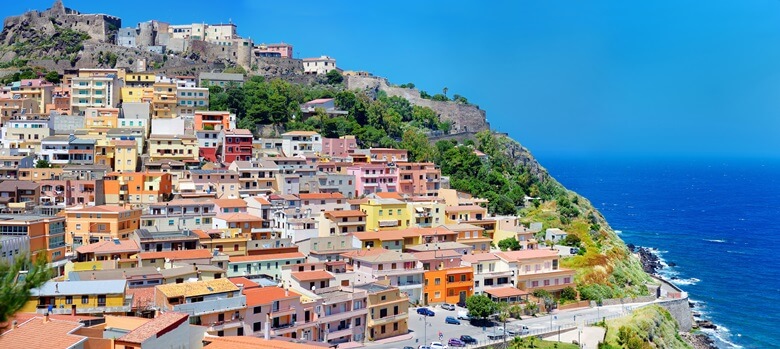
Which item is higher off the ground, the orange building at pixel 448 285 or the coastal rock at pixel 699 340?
the orange building at pixel 448 285

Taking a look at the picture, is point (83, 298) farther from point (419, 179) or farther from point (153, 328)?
point (419, 179)

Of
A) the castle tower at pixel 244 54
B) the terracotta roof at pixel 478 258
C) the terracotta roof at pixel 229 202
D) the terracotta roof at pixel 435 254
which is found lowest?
the terracotta roof at pixel 478 258

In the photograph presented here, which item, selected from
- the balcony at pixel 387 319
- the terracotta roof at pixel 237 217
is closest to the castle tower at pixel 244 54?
the terracotta roof at pixel 237 217

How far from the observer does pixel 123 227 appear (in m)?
39.5

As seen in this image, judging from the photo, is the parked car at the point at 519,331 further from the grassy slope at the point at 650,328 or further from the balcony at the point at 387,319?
the balcony at the point at 387,319

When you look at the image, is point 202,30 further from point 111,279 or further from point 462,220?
point 111,279

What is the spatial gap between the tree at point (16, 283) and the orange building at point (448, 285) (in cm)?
2692

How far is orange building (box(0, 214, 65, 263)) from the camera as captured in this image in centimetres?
3447

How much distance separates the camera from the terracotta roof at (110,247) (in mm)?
35406

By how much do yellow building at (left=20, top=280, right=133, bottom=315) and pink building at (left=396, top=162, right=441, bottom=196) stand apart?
2656cm

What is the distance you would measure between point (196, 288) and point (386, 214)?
17.4 metres

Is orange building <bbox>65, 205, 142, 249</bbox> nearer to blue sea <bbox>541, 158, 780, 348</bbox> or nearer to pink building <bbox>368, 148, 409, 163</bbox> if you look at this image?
pink building <bbox>368, 148, 409, 163</bbox>

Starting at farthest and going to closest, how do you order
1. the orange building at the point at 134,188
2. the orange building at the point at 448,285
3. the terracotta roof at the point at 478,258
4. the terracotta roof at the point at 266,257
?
the orange building at the point at 134,188, the terracotta roof at the point at 478,258, the orange building at the point at 448,285, the terracotta roof at the point at 266,257

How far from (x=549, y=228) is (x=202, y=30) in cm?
4621
